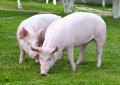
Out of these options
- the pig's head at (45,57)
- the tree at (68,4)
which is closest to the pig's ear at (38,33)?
the pig's head at (45,57)

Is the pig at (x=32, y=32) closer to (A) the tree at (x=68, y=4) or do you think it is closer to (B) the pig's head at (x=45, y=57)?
(B) the pig's head at (x=45, y=57)

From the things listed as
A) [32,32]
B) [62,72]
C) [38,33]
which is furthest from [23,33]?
[62,72]

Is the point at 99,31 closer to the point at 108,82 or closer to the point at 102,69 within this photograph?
the point at 102,69

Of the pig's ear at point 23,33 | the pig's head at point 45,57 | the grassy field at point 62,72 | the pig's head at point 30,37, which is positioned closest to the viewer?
the grassy field at point 62,72

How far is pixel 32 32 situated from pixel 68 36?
0.95 metres

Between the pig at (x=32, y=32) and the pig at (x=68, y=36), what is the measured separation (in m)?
0.29

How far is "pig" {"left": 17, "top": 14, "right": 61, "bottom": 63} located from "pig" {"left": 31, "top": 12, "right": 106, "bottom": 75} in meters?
0.29

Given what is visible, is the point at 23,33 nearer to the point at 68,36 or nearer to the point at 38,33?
the point at 38,33

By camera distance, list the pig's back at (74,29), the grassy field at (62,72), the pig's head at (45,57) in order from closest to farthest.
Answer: the grassy field at (62,72), the pig's head at (45,57), the pig's back at (74,29)

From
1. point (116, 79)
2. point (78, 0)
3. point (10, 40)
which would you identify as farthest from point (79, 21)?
point (78, 0)

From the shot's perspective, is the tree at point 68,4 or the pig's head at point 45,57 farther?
the tree at point 68,4

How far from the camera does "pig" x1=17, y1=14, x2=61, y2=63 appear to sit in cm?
998

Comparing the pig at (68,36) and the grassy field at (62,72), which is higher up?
the pig at (68,36)

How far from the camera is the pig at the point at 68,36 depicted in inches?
362
